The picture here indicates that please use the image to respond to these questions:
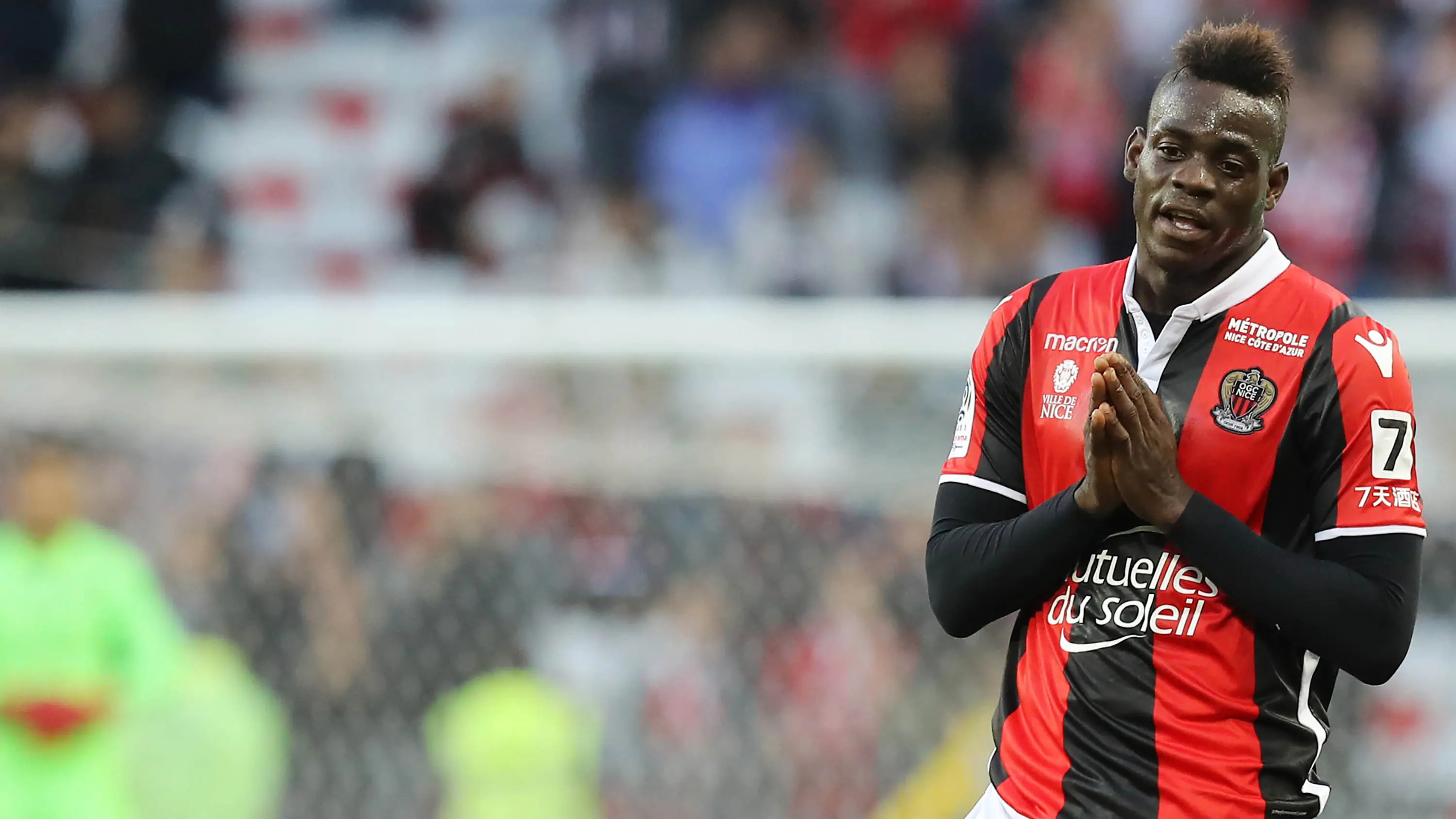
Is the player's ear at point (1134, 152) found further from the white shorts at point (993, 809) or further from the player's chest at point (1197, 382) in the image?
the white shorts at point (993, 809)

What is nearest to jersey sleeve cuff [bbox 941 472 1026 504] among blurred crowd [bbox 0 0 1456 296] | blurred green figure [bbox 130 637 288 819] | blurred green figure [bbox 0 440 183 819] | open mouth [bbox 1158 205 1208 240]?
open mouth [bbox 1158 205 1208 240]

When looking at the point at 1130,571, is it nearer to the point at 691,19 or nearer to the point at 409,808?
the point at 409,808

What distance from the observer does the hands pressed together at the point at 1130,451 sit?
1796 millimetres

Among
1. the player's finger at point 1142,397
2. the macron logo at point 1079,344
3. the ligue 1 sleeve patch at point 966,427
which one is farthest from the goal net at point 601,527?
the player's finger at point 1142,397

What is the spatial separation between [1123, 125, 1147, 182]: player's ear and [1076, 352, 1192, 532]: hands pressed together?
0.89 feet

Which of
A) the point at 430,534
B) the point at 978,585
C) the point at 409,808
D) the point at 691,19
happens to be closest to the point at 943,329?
the point at 430,534

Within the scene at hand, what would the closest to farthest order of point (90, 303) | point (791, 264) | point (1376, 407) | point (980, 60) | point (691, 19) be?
point (1376, 407) → point (90, 303) → point (791, 264) → point (980, 60) → point (691, 19)

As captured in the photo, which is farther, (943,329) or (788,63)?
(788,63)

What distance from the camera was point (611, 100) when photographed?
6.89 m

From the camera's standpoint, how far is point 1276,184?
197 cm

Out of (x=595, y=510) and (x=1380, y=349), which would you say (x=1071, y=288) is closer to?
(x=1380, y=349)

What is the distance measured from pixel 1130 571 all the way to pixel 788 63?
5167mm

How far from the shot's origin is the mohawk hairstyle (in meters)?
1.90

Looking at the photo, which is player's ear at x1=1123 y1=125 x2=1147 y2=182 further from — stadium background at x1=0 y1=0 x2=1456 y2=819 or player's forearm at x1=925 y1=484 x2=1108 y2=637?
stadium background at x1=0 y1=0 x2=1456 y2=819
